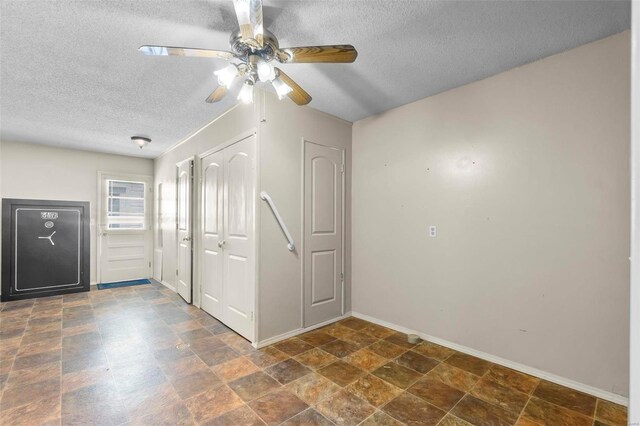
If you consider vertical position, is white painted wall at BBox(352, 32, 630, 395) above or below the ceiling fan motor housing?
below

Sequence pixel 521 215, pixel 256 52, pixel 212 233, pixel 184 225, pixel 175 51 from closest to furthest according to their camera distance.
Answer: pixel 175 51 < pixel 256 52 < pixel 521 215 < pixel 212 233 < pixel 184 225

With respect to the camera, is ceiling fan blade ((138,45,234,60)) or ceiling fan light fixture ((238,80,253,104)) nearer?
ceiling fan blade ((138,45,234,60))

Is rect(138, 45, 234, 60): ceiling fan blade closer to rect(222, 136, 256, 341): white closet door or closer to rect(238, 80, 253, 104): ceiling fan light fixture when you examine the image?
rect(238, 80, 253, 104): ceiling fan light fixture

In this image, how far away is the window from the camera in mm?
5414

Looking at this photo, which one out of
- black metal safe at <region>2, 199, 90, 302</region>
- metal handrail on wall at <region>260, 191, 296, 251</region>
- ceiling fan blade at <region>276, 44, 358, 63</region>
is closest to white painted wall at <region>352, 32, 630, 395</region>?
metal handrail on wall at <region>260, 191, 296, 251</region>

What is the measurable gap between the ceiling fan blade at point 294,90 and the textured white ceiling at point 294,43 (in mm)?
293

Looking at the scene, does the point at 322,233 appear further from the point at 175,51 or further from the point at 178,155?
the point at 178,155

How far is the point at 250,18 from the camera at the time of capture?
1.53 meters

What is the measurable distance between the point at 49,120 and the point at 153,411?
3661 millimetres

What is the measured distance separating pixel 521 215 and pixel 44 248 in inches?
249

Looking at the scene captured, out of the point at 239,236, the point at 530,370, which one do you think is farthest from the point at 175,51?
the point at 530,370

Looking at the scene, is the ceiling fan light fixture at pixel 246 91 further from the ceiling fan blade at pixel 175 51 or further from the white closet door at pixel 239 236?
the white closet door at pixel 239 236

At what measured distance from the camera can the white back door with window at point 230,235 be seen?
297 centimetres

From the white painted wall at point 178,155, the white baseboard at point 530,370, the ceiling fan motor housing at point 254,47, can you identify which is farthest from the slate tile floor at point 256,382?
the ceiling fan motor housing at point 254,47
